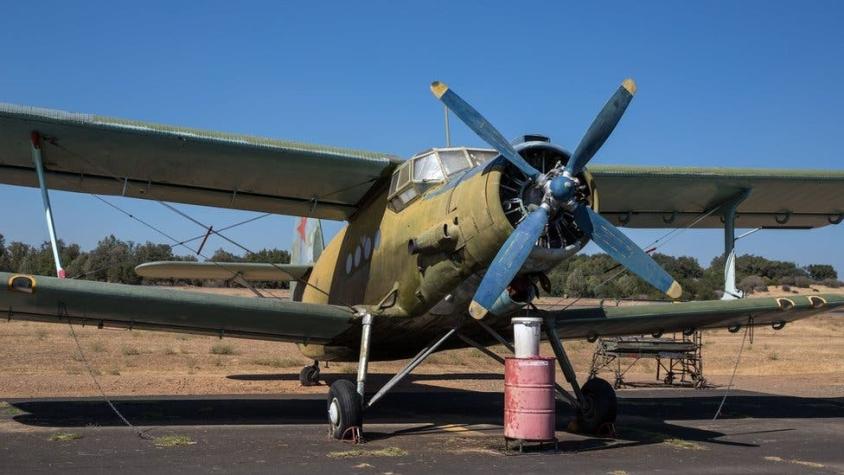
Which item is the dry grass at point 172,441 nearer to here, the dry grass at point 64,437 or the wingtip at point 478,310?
the dry grass at point 64,437

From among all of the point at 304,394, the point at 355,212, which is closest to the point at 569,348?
the point at 304,394

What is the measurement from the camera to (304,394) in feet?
52.5

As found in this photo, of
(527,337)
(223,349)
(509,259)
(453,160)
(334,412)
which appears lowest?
(334,412)

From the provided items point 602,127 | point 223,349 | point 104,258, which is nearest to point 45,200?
point 602,127

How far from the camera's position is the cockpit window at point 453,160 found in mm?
10883

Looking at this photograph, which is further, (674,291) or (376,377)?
(376,377)

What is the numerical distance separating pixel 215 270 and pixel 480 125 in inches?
342

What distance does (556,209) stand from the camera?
8.77m

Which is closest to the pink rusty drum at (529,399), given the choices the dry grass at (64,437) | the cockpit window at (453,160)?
the cockpit window at (453,160)

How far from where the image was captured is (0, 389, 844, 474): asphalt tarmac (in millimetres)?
7879

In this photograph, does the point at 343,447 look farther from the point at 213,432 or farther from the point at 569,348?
the point at 569,348

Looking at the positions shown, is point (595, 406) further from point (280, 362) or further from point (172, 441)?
point (280, 362)

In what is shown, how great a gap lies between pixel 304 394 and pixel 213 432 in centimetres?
599

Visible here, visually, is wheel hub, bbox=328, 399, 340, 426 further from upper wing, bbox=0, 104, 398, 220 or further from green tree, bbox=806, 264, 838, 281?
green tree, bbox=806, 264, 838, 281
